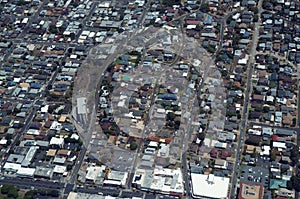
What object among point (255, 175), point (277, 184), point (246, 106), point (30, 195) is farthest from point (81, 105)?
point (277, 184)

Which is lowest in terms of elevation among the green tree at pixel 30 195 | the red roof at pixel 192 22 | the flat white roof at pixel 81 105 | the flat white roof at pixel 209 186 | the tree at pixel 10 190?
the flat white roof at pixel 209 186

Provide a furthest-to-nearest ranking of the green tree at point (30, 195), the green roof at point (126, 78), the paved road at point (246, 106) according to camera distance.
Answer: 1. the green roof at point (126, 78)
2. the paved road at point (246, 106)
3. the green tree at point (30, 195)

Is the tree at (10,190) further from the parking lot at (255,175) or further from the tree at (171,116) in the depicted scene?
the parking lot at (255,175)

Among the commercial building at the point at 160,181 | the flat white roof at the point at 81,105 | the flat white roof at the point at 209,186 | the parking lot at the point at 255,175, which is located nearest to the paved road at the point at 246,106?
the parking lot at the point at 255,175

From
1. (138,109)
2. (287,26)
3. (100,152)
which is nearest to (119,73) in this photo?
(138,109)

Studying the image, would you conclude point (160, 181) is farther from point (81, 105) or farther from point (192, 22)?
point (192, 22)

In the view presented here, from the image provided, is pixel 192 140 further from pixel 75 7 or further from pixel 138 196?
pixel 75 7

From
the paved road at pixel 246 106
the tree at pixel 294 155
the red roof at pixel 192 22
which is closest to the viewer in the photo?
the paved road at pixel 246 106

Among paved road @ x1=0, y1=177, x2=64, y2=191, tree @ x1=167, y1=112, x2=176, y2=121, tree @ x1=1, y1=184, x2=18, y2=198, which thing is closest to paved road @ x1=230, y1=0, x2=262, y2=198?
A: tree @ x1=167, y1=112, x2=176, y2=121

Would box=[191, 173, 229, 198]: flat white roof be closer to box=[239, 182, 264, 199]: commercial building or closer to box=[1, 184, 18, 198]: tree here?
box=[239, 182, 264, 199]: commercial building
